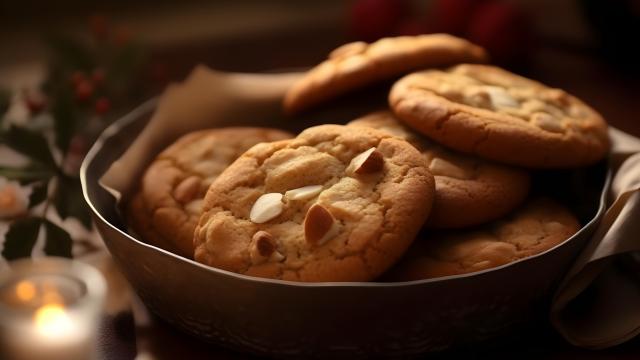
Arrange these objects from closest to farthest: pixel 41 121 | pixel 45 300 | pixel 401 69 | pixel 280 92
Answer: pixel 45 300 → pixel 401 69 → pixel 280 92 → pixel 41 121

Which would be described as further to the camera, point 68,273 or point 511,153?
point 511,153

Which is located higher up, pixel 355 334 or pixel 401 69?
pixel 401 69

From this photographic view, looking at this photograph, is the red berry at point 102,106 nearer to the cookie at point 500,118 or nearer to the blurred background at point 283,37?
the blurred background at point 283,37

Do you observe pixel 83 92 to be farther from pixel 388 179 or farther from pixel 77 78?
pixel 388 179

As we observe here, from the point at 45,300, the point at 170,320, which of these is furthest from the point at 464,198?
the point at 45,300

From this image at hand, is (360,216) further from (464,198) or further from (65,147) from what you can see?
(65,147)

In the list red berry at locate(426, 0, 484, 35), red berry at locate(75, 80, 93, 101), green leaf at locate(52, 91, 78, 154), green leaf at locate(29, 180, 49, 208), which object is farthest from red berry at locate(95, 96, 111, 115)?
red berry at locate(426, 0, 484, 35)

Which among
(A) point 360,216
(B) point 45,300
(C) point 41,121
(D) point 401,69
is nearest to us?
(B) point 45,300
